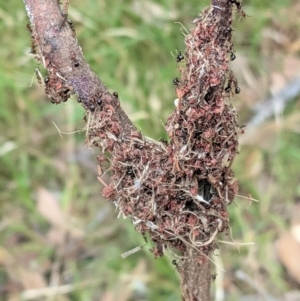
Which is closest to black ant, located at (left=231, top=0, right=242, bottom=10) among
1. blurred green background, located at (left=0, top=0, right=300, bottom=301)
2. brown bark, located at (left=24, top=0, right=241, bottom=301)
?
brown bark, located at (left=24, top=0, right=241, bottom=301)

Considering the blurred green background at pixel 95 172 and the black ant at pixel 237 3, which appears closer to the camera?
the black ant at pixel 237 3

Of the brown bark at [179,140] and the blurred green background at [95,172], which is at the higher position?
the blurred green background at [95,172]

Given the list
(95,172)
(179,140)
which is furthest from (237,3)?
(95,172)

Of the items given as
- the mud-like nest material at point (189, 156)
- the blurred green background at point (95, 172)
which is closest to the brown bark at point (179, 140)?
the mud-like nest material at point (189, 156)

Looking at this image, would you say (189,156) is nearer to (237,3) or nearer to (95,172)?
(237,3)

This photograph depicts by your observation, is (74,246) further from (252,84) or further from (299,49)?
(299,49)

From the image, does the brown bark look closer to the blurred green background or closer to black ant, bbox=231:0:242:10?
black ant, bbox=231:0:242:10

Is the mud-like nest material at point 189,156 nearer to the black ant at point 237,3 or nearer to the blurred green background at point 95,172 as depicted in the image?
the black ant at point 237,3
